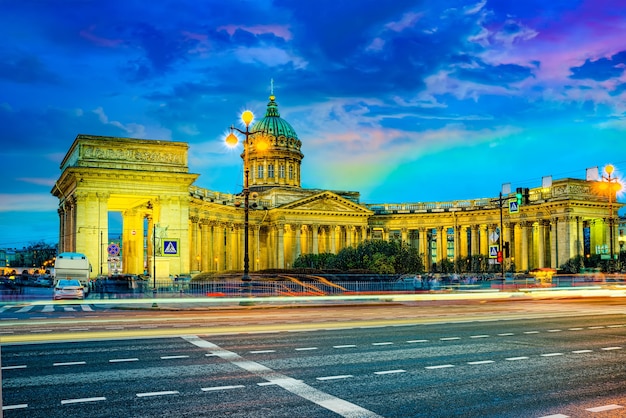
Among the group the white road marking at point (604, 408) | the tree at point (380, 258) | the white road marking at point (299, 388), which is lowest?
the white road marking at point (604, 408)

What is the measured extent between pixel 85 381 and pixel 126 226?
70.5m

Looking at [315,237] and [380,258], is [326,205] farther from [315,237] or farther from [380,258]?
[380,258]

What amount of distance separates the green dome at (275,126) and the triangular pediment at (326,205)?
2535 cm

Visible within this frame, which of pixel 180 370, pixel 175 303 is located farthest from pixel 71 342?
pixel 175 303

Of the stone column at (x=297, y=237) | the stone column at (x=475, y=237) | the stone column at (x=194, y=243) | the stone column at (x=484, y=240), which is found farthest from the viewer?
the stone column at (x=475, y=237)

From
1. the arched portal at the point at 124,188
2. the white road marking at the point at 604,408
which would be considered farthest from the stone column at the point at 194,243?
the white road marking at the point at 604,408

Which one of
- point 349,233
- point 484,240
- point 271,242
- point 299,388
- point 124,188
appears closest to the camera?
point 299,388

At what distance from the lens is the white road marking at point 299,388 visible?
10.6 metres

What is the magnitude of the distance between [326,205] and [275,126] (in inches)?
1135

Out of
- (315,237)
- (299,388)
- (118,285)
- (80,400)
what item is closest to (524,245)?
(315,237)

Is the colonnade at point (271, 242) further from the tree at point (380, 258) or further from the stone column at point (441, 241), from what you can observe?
the tree at point (380, 258)

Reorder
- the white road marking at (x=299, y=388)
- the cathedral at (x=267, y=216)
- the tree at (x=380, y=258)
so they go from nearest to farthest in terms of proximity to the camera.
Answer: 1. the white road marking at (x=299, y=388)
2. the cathedral at (x=267, y=216)
3. the tree at (x=380, y=258)

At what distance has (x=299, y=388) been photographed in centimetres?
1240

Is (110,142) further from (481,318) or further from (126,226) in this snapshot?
(481,318)
